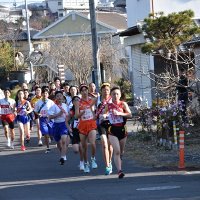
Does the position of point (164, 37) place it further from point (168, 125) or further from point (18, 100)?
point (18, 100)

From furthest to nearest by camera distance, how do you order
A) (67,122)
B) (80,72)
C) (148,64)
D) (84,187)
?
(80,72) → (148,64) → (67,122) → (84,187)

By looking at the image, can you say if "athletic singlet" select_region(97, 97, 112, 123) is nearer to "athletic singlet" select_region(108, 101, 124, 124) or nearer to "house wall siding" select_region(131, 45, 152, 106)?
"athletic singlet" select_region(108, 101, 124, 124)

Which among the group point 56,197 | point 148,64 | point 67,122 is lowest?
point 56,197

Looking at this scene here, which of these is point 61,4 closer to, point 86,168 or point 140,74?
point 140,74

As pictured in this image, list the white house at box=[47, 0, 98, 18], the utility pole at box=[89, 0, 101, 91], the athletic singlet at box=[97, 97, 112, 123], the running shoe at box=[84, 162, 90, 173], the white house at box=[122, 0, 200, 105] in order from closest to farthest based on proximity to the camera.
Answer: the athletic singlet at box=[97, 97, 112, 123]
the running shoe at box=[84, 162, 90, 173]
the utility pole at box=[89, 0, 101, 91]
the white house at box=[122, 0, 200, 105]
the white house at box=[47, 0, 98, 18]

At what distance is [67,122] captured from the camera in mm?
14219

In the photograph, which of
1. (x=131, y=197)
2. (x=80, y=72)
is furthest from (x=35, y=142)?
(x=80, y=72)

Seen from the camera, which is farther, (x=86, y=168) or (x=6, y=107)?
(x=6, y=107)

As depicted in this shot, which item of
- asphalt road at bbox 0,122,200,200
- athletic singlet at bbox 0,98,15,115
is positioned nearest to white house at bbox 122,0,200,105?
athletic singlet at bbox 0,98,15,115

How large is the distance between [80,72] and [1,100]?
1983cm

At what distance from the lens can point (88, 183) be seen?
11.9 meters

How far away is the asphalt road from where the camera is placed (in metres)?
10.5

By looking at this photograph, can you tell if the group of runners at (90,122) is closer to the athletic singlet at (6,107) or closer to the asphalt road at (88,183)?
the asphalt road at (88,183)

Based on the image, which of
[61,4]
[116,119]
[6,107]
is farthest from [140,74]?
[61,4]
